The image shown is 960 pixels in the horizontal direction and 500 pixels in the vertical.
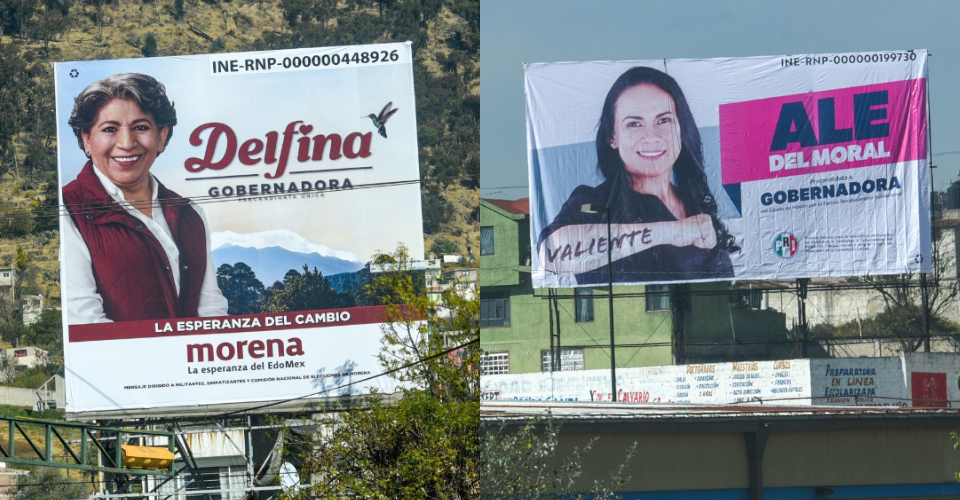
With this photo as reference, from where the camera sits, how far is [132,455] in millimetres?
12805

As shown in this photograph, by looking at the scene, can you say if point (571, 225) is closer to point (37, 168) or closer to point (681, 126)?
point (681, 126)

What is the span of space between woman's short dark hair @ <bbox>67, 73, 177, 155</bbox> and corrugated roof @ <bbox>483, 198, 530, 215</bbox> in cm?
1184

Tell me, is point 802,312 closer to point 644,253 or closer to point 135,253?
point 644,253

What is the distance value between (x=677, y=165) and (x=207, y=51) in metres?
22.7

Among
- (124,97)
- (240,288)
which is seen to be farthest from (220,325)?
(124,97)

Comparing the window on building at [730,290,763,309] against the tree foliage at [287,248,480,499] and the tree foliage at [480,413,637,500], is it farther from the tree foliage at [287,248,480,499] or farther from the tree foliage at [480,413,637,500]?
the tree foliage at [287,248,480,499]

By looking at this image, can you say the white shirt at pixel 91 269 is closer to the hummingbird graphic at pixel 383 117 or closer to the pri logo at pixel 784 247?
the hummingbird graphic at pixel 383 117

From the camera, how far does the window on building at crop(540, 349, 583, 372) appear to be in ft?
13.6

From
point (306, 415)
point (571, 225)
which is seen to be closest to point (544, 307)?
point (571, 225)

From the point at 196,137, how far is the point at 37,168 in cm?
1035

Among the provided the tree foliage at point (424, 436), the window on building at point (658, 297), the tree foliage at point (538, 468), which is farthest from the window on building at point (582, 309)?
the tree foliage at point (424, 436)

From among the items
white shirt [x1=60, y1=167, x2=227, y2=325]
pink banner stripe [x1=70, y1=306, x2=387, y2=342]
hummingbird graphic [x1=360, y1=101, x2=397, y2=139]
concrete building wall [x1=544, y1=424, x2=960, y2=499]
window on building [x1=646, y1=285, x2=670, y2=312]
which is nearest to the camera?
concrete building wall [x1=544, y1=424, x2=960, y2=499]

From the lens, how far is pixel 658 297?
468 centimetres

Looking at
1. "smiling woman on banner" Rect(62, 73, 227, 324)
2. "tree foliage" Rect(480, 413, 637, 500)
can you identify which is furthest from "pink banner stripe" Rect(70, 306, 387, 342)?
"tree foliage" Rect(480, 413, 637, 500)
